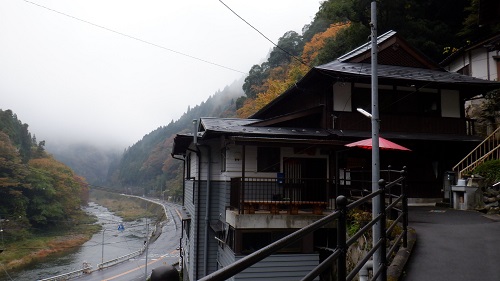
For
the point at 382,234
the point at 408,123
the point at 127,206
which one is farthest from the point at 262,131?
the point at 127,206

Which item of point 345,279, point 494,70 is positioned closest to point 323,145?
point 345,279

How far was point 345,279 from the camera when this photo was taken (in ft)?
8.09

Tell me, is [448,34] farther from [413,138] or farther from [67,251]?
[67,251]

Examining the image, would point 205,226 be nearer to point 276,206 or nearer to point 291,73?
point 276,206

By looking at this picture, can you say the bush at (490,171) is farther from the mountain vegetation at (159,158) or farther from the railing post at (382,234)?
the mountain vegetation at (159,158)

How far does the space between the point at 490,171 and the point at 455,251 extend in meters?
7.79

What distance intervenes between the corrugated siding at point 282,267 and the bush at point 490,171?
254 inches

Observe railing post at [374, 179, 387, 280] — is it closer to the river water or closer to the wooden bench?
the wooden bench

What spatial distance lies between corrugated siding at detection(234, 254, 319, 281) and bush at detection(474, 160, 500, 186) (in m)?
6.45

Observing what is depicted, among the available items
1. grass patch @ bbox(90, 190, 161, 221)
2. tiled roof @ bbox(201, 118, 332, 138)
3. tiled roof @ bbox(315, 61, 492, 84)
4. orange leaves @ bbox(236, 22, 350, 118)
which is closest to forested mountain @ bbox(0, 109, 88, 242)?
grass patch @ bbox(90, 190, 161, 221)

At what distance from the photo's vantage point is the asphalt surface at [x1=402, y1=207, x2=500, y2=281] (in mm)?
4781

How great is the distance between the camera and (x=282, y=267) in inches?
417

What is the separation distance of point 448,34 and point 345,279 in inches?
1121

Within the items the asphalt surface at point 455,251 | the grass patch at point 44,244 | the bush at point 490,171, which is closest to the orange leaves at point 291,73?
the bush at point 490,171
